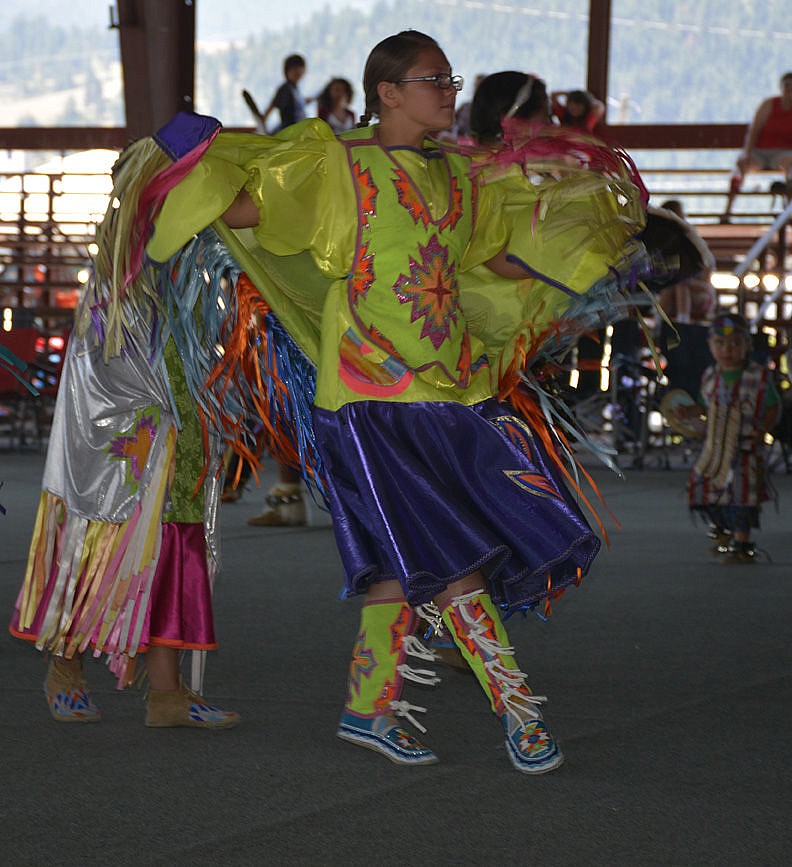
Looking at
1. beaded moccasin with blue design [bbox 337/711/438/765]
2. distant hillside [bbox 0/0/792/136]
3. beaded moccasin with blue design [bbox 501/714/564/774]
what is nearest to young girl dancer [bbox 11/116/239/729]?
beaded moccasin with blue design [bbox 337/711/438/765]

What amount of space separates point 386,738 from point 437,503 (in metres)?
0.38

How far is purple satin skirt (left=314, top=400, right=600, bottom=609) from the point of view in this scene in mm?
2287

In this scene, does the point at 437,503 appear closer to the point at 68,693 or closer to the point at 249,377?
the point at 249,377

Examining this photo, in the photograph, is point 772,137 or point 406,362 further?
point 772,137

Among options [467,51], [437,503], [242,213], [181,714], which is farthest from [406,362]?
[467,51]

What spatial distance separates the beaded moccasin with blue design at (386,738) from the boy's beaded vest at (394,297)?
52 cm

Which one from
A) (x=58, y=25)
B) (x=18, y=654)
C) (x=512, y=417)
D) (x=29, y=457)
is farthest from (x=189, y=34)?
(x=512, y=417)

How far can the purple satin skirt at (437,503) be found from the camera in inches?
90.0

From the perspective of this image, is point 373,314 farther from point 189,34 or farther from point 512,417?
point 189,34

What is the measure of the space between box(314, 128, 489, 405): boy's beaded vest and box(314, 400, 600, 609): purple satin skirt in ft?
0.15

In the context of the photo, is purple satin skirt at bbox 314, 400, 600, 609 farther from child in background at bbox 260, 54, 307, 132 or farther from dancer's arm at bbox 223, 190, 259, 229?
child in background at bbox 260, 54, 307, 132

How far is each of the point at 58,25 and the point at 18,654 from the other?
1116 centimetres

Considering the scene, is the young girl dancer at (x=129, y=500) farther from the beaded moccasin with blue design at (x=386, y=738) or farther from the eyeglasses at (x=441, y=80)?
the eyeglasses at (x=441, y=80)

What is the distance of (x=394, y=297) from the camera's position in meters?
2.39
